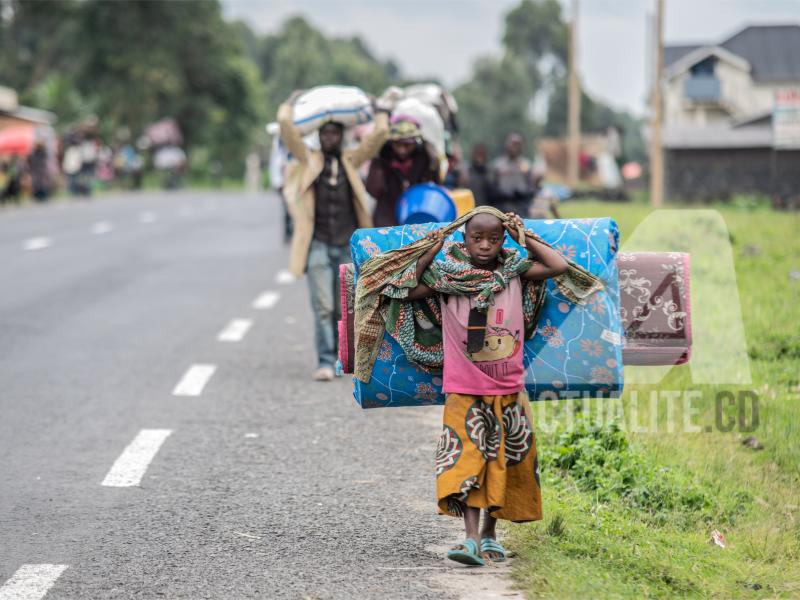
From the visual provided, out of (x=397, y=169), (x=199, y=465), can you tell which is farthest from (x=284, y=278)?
(x=199, y=465)

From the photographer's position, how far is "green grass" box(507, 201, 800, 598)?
5145mm

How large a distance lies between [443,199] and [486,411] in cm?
348

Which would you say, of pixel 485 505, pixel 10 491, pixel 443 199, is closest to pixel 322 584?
pixel 485 505

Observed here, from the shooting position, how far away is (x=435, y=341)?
5.33 metres

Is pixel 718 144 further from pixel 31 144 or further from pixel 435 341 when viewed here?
pixel 435 341

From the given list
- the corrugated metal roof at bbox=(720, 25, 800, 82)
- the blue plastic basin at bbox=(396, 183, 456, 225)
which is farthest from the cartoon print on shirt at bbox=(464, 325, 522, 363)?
the corrugated metal roof at bbox=(720, 25, 800, 82)

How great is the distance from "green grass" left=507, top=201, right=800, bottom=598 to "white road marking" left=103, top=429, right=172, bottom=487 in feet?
6.77

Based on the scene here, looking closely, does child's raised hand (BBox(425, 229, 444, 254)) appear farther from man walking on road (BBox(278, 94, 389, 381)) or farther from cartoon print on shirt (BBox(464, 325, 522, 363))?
man walking on road (BBox(278, 94, 389, 381))

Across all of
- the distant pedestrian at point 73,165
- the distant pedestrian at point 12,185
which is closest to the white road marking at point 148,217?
the distant pedestrian at point 12,185

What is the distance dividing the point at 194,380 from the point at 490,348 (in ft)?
16.2

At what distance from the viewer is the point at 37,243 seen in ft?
73.9

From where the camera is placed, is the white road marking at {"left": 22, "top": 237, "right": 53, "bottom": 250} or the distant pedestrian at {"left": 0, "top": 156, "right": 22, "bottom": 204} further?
the distant pedestrian at {"left": 0, "top": 156, "right": 22, "bottom": 204}

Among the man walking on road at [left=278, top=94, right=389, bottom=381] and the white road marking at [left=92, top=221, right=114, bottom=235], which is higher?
the man walking on road at [left=278, top=94, right=389, bottom=381]

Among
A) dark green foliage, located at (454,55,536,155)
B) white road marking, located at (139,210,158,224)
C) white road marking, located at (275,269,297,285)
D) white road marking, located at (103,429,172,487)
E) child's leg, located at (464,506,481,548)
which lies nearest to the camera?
child's leg, located at (464,506,481,548)
